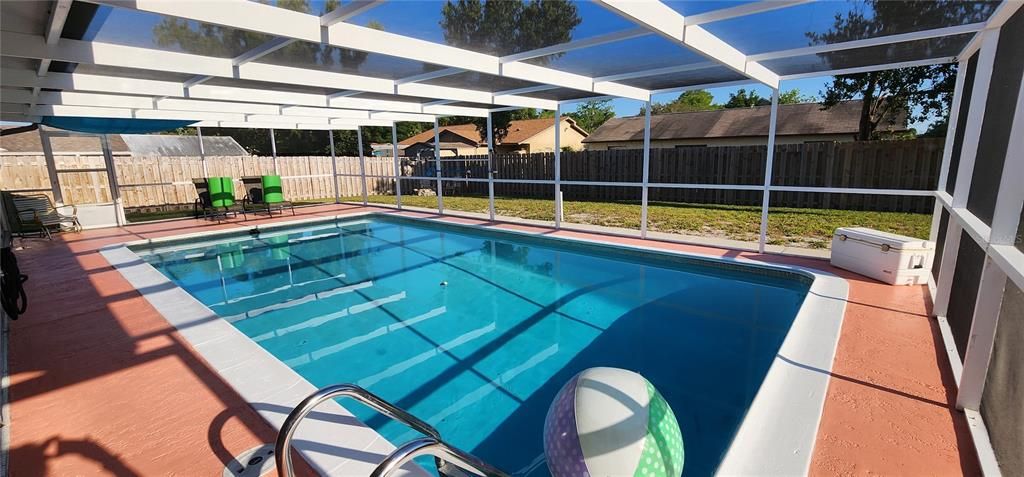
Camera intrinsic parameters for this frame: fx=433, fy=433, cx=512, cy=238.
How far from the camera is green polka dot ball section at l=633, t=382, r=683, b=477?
79.4 inches

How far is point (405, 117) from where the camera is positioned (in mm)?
12125

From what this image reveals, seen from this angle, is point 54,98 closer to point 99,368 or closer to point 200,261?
point 200,261

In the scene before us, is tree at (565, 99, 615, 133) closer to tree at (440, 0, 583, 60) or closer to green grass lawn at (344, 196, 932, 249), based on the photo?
green grass lawn at (344, 196, 932, 249)

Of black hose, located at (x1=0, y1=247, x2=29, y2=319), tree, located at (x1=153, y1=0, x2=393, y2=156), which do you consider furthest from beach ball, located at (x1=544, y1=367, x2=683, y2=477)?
black hose, located at (x1=0, y1=247, x2=29, y2=319)

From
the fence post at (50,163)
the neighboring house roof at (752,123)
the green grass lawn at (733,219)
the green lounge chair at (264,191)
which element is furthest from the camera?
the neighboring house roof at (752,123)

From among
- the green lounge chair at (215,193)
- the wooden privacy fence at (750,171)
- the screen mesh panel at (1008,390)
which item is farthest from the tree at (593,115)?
the screen mesh panel at (1008,390)

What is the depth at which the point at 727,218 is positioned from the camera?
11.2m

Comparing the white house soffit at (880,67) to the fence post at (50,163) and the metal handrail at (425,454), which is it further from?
the fence post at (50,163)

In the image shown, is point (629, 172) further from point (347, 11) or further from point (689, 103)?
point (689, 103)

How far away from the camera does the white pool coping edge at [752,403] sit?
98.4 inches

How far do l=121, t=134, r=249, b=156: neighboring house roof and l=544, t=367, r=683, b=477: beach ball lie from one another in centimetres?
2519

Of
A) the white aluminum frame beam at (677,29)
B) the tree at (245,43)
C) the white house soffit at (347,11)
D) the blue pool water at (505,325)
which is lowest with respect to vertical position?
the blue pool water at (505,325)

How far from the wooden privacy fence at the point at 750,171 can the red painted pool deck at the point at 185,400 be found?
181 inches

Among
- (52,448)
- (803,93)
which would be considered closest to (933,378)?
(52,448)
